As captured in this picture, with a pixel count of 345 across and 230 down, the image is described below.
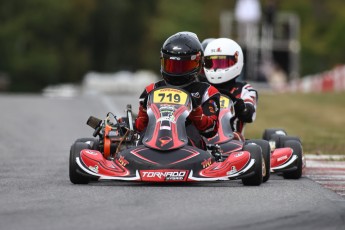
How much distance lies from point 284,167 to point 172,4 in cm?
10761

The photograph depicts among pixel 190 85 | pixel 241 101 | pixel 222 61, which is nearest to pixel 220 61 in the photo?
pixel 222 61

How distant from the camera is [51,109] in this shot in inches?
1056

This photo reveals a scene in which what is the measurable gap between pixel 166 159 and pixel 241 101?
2.44 m

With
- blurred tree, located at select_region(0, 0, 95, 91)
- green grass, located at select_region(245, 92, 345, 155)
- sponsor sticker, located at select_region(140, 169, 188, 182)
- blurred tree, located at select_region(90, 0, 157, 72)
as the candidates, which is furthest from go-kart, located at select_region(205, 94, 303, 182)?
blurred tree, located at select_region(90, 0, 157, 72)

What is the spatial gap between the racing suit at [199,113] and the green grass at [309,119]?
485 cm

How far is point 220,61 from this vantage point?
565 inches

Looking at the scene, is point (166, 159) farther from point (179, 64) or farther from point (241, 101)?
point (241, 101)

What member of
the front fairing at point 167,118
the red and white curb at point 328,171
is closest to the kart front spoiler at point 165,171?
the front fairing at point 167,118

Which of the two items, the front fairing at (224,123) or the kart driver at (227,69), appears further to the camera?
the kart driver at (227,69)

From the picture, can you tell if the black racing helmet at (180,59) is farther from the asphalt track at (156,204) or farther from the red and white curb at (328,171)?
the red and white curb at (328,171)

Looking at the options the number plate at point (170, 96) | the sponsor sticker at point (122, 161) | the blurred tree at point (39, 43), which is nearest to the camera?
the sponsor sticker at point (122, 161)

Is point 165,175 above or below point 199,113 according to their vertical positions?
below

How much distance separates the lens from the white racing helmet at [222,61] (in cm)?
1428

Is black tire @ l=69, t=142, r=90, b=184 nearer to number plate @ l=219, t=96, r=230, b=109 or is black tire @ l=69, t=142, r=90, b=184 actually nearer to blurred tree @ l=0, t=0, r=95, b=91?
number plate @ l=219, t=96, r=230, b=109
